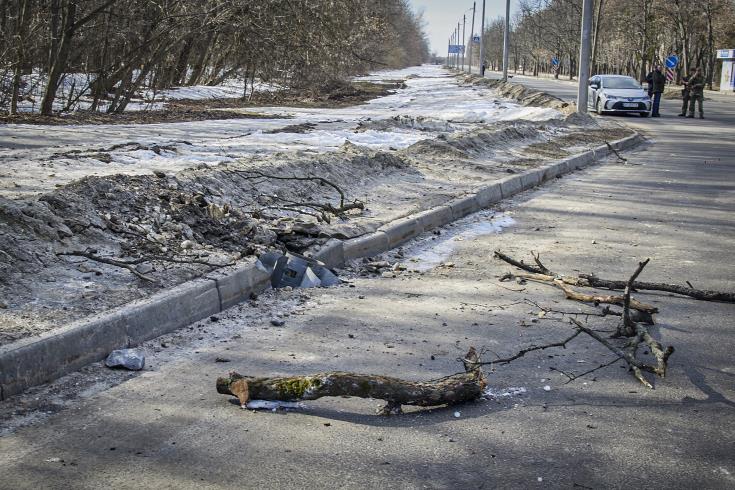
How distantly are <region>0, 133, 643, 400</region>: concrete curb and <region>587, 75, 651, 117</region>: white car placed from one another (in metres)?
23.6

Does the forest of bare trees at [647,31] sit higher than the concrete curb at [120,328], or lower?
higher

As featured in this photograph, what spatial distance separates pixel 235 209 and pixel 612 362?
3.93 m

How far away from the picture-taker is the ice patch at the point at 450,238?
7.23m

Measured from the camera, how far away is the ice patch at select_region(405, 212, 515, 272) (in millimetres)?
7230

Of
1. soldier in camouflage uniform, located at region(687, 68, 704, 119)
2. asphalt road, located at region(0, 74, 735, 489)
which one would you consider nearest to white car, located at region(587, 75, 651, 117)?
soldier in camouflage uniform, located at region(687, 68, 704, 119)

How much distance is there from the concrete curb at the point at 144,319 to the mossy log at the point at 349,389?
2.76 feet

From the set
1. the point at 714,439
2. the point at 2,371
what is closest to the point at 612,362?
the point at 714,439

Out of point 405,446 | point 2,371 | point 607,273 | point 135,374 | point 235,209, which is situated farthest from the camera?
point 235,209

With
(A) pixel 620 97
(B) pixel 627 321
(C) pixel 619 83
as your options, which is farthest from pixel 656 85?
(B) pixel 627 321

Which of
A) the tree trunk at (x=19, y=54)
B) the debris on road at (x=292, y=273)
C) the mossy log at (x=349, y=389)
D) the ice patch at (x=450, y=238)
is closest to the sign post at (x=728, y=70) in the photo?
the tree trunk at (x=19, y=54)

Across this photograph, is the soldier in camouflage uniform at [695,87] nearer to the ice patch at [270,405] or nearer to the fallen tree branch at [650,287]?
the fallen tree branch at [650,287]

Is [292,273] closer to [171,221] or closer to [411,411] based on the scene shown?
[171,221]

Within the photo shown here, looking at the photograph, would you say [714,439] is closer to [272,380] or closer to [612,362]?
[612,362]

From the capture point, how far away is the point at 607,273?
260 inches
